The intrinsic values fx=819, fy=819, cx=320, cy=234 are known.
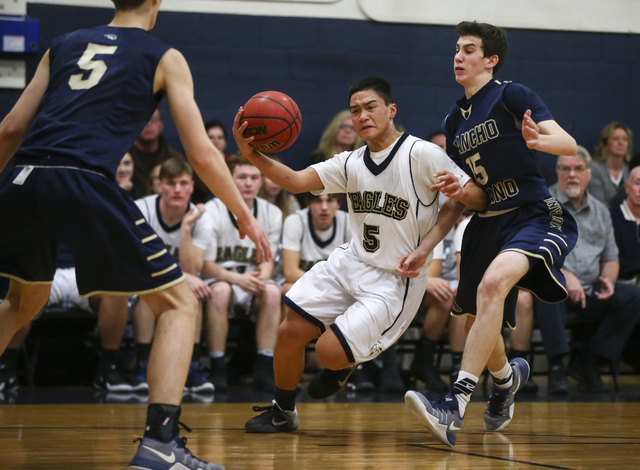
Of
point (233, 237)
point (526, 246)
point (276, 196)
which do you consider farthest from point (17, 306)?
point (276, 196)

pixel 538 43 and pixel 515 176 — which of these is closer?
pixel 515 176

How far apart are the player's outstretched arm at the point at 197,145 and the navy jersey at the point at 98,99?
6 cm

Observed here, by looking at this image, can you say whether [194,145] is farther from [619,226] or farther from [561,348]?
[619,226]

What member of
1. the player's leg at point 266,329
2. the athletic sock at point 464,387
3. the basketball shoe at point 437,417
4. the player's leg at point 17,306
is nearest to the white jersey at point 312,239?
the player's leg at point 266,329

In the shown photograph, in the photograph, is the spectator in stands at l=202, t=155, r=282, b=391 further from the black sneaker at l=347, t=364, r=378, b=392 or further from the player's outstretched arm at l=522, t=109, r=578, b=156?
the player's outstretched arm at l=522, t=109, r=578, b=156

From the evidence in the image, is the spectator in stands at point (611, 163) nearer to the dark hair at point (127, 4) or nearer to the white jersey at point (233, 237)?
the white jersey at point (233, 237)

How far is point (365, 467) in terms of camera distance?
2.88 metres

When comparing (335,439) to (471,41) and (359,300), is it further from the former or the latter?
(471,41)

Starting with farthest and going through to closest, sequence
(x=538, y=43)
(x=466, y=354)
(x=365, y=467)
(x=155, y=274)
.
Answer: (x=538, y=43)
(x=466, y=354)
(x=365, y=467)
(x=155, y=274)

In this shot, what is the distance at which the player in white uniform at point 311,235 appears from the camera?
6180 mm

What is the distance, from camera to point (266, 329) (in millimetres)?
5938

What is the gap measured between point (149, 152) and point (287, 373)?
11.7 feet

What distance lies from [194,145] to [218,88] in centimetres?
511

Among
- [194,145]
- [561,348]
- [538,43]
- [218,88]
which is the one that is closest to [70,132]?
[194,145]
